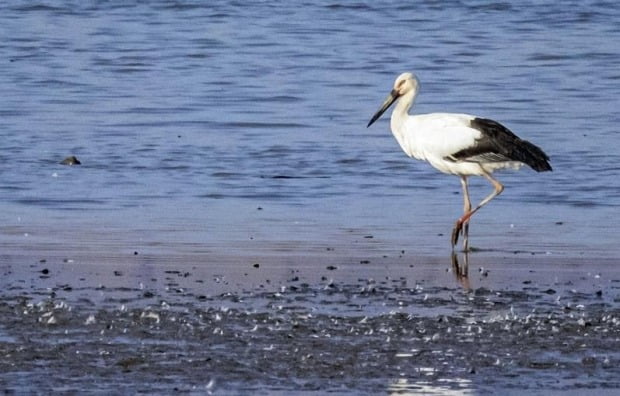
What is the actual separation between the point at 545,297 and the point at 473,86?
543 inches

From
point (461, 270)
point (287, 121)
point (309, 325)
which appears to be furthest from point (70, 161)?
point (309, 325)

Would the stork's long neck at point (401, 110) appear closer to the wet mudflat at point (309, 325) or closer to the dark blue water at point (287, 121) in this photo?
the dark blue water at point (287, 121)

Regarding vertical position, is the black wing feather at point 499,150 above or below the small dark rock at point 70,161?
above

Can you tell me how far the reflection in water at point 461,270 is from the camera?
34.3 ft

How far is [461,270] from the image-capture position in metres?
11.0

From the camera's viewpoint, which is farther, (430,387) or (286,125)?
(286,125)

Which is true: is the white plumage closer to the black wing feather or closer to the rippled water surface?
the black wing feather

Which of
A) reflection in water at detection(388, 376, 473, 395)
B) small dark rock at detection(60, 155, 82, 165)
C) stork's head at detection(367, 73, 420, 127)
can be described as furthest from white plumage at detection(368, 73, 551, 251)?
reflection in water at detection(388, 376, 473, 395)

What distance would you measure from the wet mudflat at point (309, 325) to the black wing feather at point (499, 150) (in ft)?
5.68

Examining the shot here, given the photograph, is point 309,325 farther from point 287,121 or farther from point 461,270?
point 287,121

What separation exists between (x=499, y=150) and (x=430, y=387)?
18.6 ft

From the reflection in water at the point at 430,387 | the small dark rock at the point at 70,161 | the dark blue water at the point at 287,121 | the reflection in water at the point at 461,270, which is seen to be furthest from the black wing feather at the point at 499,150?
the reflection in water at the point at 430,387

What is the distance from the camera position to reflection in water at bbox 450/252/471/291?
411 inches

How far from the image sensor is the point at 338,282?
10273mm
